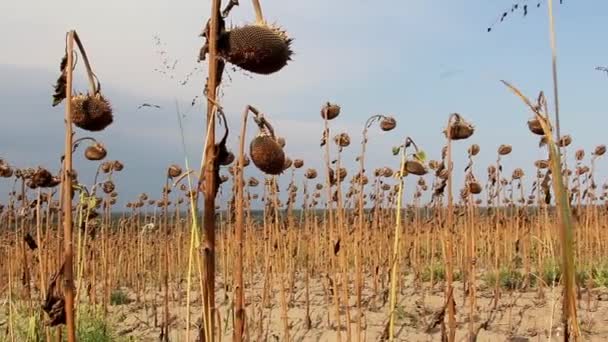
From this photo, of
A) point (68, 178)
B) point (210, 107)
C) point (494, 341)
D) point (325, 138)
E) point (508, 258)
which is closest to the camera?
point (210, 107)

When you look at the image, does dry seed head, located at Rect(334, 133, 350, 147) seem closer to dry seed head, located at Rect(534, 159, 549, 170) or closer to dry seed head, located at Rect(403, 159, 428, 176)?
dry seed head, located at Rect(403, 159, 428, 176)

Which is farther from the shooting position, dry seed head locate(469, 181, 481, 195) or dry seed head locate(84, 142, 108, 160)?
dry seed head locate(469, 181, 481, 195)

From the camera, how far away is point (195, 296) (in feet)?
24.7

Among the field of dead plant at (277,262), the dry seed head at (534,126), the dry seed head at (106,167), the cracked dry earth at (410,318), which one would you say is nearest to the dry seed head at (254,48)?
the field of dead plant at (277,262)

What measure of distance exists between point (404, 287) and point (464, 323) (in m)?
1.91

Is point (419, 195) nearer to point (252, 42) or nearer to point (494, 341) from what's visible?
point (494, 341)

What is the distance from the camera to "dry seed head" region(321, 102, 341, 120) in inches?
161

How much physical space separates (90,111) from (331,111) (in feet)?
7.43

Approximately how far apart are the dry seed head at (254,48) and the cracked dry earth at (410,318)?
9.76 feet

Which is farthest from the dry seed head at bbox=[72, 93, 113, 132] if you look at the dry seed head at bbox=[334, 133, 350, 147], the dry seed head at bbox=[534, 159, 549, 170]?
the dry seed head at bbox=[534, 159, 549, 170]

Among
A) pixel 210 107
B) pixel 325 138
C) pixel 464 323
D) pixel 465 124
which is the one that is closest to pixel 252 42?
pixel 210 107

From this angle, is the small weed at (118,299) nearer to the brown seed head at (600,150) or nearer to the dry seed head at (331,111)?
the dry seed head at (331,111)

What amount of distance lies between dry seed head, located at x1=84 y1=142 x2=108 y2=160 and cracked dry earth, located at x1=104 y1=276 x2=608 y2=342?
1.49 m

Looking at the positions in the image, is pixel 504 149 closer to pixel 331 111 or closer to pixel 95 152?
pixel 331 111
